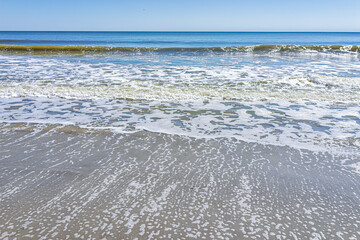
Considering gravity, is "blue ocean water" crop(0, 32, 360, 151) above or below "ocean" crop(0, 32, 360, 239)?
above

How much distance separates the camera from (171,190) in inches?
104

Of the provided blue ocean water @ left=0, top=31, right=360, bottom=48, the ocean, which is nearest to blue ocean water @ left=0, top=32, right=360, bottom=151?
the ocean

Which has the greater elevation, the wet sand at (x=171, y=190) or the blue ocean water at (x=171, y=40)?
the blue ocean water at (x=171, y=40)

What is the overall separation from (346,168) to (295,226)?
1397 millimetres

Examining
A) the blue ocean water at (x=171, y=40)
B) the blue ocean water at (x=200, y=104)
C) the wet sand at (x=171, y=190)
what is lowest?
the wet sand at (x=171, y=190)

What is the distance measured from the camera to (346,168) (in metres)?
3.11

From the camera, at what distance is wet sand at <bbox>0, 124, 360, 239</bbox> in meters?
2.10

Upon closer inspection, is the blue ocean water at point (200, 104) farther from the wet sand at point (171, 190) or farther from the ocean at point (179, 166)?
the wet sand at point (171, 190)

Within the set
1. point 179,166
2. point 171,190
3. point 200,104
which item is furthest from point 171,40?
point 171,190

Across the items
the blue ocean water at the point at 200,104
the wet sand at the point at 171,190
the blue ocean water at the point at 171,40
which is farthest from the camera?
the blue ocean water at the point at 171,40

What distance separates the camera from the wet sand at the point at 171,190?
2.10m

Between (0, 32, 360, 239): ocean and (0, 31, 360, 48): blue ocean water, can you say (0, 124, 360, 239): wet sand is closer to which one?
(0, 32, 360, 239): ocean

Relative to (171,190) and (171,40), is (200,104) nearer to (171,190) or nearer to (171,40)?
(171,190)

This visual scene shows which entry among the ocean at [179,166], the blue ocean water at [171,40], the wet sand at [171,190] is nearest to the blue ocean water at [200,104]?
the ocean at [179,166]
